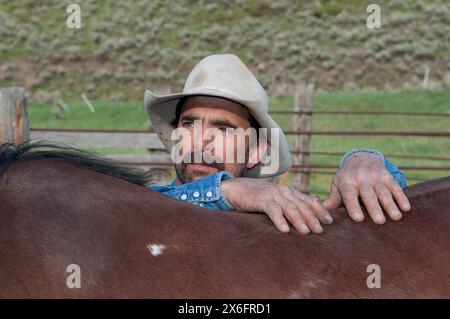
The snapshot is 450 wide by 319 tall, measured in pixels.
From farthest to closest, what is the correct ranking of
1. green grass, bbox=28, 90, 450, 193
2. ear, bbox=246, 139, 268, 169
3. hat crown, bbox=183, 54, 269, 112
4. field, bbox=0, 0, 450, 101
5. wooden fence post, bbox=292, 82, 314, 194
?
field, bbox=0, 0, 450, 101 < green grass, bbox=28, 90, 450, 193 < wooden fence post, bbox=292, 82, 314, 194 < ear, bbox=246, 139, 268, 169 < hat crown, bbox=183, 54, 269, 112

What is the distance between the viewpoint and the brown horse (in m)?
1.77

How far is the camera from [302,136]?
10156mm

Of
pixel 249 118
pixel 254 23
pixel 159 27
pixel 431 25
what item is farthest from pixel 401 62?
pixel 249 118

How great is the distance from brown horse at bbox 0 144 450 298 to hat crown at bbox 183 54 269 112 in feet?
2.35

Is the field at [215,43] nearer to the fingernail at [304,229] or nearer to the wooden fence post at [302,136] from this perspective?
the wooden fence post at [302,136]

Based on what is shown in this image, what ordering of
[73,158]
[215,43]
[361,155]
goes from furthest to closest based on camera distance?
[215,43] < [361,155] < [73,158]

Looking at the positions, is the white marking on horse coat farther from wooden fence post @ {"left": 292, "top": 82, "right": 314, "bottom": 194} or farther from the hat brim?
wooden fence post @ {"left": 292, "top": 82, "right": 314, "bottom": 194}

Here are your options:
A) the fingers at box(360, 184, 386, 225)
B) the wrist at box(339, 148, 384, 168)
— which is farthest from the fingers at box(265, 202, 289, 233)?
the wrist at box(339, 148, 384, 168)

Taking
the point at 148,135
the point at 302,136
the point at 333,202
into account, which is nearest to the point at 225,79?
the point at 333,202

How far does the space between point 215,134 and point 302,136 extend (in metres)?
7.66

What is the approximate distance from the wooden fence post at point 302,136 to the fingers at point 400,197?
8117mm

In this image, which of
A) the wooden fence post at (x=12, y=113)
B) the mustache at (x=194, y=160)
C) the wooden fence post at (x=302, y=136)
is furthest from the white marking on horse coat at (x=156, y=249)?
the wooden fence post at (x=302, y=136)

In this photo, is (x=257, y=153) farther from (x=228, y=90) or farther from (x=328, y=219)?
(x=328, y=219)

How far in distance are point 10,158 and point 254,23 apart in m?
24.4
